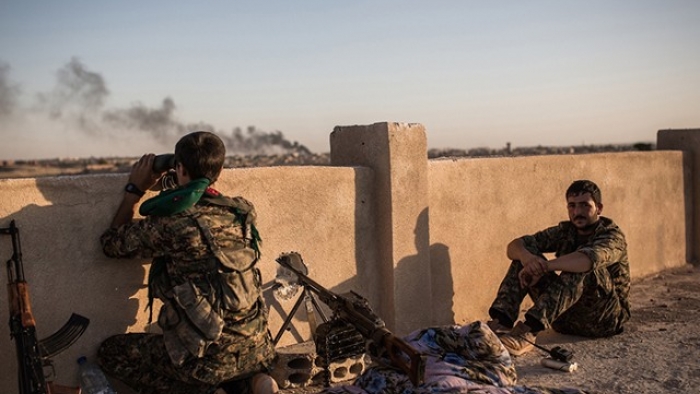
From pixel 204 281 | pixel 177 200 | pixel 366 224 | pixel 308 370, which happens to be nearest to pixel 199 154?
pixel 177 200

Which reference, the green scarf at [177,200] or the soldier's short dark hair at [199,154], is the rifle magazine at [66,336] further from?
the soldier's short dark hair at [199,154]

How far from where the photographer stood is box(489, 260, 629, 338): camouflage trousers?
4801mm

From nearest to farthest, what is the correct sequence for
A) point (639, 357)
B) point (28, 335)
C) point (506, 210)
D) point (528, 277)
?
point (28, 335), point (639, 357), point (528, 277), point (506, 210)

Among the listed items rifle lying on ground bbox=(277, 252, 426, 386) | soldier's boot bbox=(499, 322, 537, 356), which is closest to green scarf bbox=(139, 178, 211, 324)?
rifle lying on ground bbox=(277, 252, 426, 386)

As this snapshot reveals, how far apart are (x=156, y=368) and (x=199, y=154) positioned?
105cm

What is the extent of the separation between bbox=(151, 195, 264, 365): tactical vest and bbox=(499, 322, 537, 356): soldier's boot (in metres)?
1.92

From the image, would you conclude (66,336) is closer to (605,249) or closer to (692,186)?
(605,249)

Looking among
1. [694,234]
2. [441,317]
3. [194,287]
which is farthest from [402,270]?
[694,234]

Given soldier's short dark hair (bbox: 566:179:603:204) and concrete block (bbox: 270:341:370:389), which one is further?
soldier's short dark hair (bbox: 566:179:603:204)

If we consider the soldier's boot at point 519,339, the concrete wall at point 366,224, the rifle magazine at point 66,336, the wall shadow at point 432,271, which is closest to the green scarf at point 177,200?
the concrete wall at point 366,224

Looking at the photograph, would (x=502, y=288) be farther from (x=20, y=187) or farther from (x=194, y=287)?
(x=20, y=187)

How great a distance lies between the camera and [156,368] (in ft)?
11.6

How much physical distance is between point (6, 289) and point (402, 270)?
8.26 feet

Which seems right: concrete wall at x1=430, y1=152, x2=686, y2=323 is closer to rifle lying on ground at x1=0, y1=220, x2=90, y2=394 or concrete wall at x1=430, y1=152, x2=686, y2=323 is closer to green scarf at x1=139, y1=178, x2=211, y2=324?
green scarf at x1=139, y1=178, x2=211, y2=324
